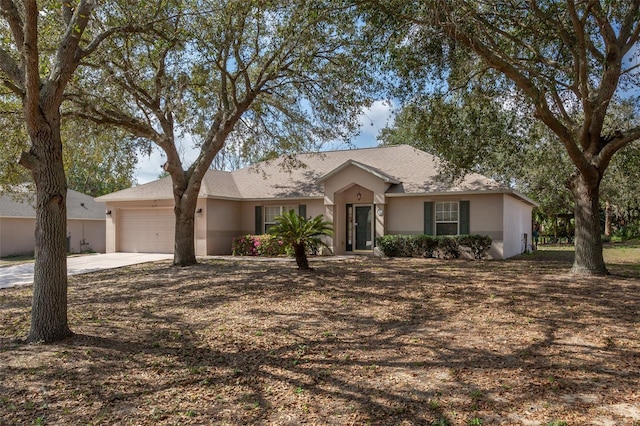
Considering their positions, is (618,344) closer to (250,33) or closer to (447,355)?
(447,355)

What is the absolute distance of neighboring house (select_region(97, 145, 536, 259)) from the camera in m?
17.0

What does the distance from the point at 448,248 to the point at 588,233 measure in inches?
223

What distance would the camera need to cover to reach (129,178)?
16.8 metres

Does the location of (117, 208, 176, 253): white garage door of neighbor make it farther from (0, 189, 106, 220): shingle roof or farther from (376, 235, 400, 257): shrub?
(376, 235, 400, 257): shrub

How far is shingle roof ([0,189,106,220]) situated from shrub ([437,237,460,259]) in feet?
64.7

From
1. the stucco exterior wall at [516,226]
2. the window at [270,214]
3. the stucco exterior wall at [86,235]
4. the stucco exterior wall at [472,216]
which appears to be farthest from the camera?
the stucco exterior wall at [86,235]

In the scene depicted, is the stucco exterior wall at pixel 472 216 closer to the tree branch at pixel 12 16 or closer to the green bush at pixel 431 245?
the green bush at pixel 431 245

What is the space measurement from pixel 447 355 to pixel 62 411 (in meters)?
4.25

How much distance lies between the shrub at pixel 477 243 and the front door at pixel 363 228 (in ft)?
12.7

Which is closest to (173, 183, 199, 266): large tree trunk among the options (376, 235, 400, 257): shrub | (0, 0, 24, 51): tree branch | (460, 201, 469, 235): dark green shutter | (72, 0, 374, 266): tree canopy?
(72, 0, 374, 266): tree canopy

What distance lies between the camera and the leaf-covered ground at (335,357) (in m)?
4.15

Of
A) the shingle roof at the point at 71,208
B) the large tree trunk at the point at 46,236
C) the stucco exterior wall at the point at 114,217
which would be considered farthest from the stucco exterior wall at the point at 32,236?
the large tree trunk at the point at 46,236

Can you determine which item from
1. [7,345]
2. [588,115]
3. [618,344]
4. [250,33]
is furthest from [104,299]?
[588,115]

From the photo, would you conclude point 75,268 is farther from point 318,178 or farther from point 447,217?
point 447,217
